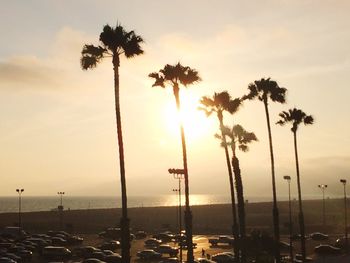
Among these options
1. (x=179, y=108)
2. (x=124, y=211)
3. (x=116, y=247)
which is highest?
(x=179, y=108)

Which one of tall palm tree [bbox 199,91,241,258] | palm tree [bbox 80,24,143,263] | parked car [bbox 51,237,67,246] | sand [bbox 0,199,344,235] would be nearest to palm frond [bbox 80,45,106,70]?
palm tree [bbox 80,24,143,263]

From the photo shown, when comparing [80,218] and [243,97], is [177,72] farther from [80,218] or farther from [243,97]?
[80,218]

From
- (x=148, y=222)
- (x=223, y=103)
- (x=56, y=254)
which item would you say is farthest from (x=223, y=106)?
(x=148, y=222)

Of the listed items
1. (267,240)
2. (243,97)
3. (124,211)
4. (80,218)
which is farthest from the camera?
(80,218)

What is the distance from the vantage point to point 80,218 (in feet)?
604

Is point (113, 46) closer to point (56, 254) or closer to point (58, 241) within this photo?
point (56, 254)

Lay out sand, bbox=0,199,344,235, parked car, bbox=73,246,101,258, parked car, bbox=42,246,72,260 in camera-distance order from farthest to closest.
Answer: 1. sand, bbox=0,199,344,235
2. parked car, bbox=73,246,101,258
3. parked car, bbox=42,246,72,260

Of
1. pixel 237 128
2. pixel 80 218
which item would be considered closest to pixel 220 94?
pixel 237 128

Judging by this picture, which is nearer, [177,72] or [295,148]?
[177,72]

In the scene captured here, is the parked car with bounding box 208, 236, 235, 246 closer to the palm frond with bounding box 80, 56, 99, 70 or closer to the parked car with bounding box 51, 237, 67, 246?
the parked car with bounding box 51, 237, 67, 246

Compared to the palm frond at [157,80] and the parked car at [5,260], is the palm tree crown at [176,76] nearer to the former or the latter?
the palm frond at [157,80]

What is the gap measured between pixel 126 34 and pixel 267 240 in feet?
80.4

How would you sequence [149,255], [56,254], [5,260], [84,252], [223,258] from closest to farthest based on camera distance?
1. [5,260]
2. [223,258]
3. [149,255]
4. [56,254]
5. [84,252]

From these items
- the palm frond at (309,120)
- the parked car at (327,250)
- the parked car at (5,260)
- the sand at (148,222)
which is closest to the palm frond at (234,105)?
the palm frond at (309,120)
